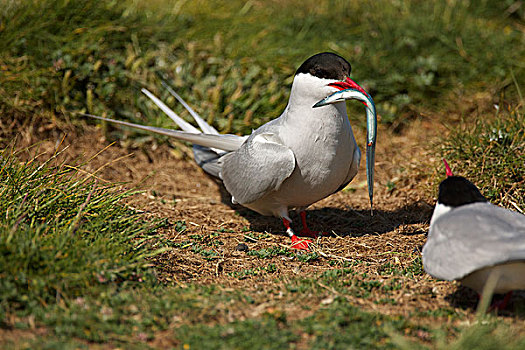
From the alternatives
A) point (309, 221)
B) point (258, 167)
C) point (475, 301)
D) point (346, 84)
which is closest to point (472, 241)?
point (475, 301)

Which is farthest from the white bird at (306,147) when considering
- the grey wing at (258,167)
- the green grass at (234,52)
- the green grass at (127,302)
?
the green grass at (234,52)

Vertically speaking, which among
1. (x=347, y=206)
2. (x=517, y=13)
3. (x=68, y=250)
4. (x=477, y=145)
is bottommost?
(x=347, y=206)

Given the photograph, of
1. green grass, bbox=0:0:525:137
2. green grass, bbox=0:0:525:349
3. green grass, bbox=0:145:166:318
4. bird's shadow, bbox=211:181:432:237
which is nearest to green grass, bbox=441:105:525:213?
green grass, bbox=0:0:525:349

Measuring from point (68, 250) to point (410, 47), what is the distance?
4767mm

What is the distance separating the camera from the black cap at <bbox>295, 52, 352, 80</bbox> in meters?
3.65

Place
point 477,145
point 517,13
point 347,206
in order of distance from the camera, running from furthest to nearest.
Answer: point 517,13, point 347,206, point 477,145

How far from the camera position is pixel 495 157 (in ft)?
14.3

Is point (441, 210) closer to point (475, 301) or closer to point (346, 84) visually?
point (475, 301)

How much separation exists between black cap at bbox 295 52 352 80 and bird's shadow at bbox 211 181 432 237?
1.28m

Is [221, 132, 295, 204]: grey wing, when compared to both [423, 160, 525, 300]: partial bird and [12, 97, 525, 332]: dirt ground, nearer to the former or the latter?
[12, 97, 525, 332]: dirt ground

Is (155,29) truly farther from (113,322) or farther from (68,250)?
(113,322)

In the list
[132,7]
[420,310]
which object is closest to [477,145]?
[420,310]

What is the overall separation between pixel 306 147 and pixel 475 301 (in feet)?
4.75

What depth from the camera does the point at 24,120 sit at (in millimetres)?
5230
